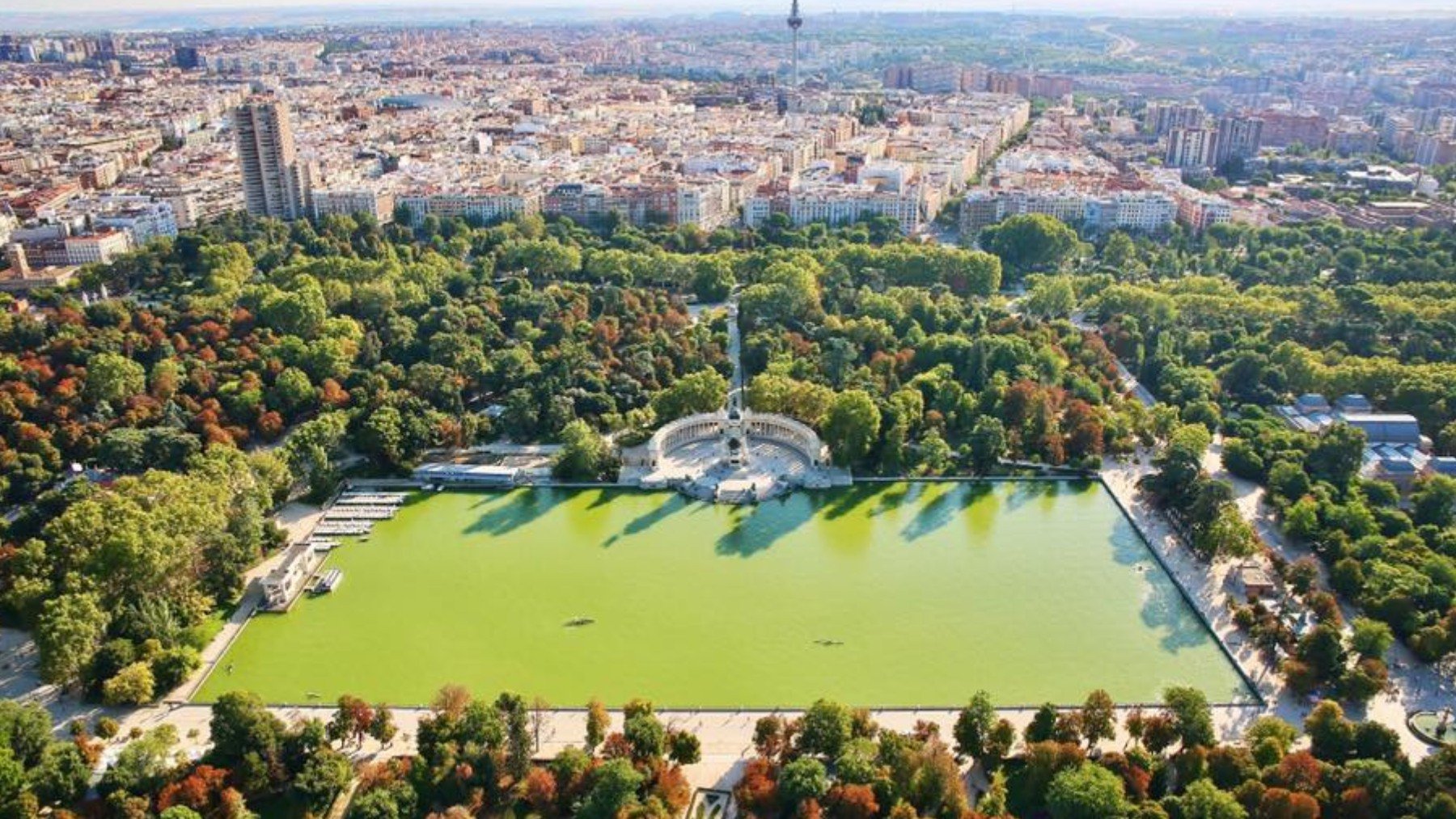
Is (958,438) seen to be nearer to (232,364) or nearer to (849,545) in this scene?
(849,545)

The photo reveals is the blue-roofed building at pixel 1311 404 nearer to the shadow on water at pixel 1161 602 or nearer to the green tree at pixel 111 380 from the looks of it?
the shadow on water at pixel 1161 602

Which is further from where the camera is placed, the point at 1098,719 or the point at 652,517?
the point at 652,517

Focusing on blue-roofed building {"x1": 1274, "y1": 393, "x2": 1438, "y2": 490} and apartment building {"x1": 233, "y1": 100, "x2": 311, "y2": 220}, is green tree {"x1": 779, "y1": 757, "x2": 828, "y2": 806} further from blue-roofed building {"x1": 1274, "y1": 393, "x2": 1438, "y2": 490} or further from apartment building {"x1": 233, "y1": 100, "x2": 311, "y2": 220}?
apartment building {"x1": 233, "y1": 100, "x2": 311, "y2": 220}

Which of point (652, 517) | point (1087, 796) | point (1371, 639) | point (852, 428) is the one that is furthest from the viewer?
point (852, 428)

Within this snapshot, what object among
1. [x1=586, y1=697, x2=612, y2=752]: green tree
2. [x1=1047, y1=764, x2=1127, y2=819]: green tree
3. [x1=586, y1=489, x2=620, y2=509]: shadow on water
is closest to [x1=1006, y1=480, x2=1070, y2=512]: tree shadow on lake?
[x1=586, y1=489, x2=620, y2=509]: shadow on water

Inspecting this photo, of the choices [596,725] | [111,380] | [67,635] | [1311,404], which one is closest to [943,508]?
[1311,404]

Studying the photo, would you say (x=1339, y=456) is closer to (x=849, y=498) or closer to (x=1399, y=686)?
(x=1399, y=686)

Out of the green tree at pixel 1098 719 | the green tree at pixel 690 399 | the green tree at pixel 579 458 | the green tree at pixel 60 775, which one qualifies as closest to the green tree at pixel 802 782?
the green tree at pixel 1098 719
